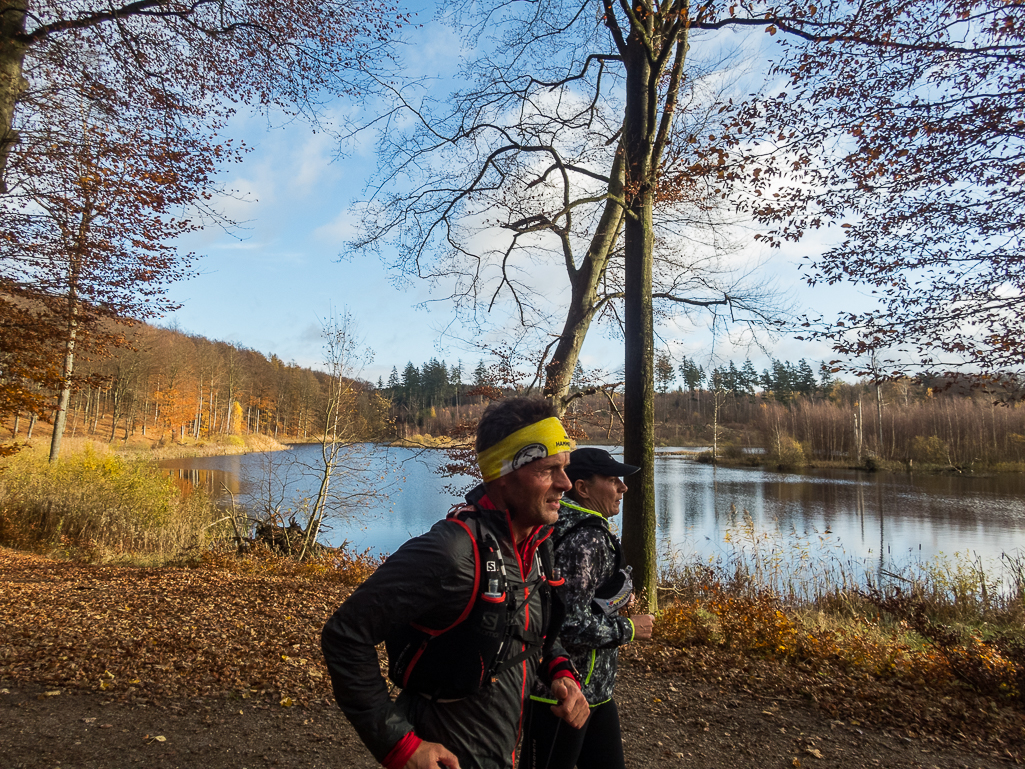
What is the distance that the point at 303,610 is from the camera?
6945mm

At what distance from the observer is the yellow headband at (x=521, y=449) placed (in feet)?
6.18

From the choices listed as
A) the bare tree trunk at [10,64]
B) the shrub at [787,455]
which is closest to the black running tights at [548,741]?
the bare tree trunk at [10,64]

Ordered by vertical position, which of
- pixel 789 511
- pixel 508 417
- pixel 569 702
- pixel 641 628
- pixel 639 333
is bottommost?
pixel 789 511

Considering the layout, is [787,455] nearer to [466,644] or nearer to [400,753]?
[466,644]

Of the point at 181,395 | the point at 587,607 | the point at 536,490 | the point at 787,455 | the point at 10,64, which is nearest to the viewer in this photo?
the point at 536,490

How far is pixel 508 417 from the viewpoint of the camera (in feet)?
6.42

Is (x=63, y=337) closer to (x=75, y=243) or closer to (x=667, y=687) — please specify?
(x=75, y=243)

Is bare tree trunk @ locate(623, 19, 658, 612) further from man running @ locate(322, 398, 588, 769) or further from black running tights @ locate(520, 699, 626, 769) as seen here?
man running @ locate(322, 398, 588, 769)

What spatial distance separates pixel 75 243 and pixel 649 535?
9151mm

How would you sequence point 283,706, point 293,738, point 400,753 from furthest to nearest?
point 283,706, point 293,738, point 400,753

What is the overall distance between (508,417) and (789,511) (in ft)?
69.1

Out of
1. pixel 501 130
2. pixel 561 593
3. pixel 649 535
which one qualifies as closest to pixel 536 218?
pixel 501 130

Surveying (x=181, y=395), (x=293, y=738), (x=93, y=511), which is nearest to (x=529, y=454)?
(x=293, y=738)

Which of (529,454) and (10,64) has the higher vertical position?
(10,64)
